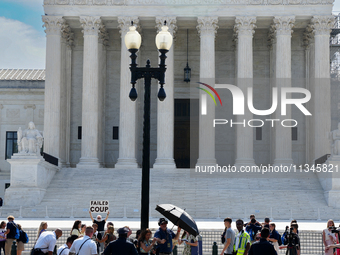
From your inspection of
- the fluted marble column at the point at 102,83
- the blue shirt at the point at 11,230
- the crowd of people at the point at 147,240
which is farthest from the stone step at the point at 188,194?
the crowd of people at the point at 147,240

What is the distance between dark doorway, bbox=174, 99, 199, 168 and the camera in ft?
173

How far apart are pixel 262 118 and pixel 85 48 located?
55.5 ft

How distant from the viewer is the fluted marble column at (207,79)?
152 ft

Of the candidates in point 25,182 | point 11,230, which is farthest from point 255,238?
point 25,182

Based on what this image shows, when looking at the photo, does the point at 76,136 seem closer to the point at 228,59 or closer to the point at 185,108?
the point at 185,108

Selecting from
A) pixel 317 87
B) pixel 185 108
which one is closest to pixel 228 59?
pixel 185 108

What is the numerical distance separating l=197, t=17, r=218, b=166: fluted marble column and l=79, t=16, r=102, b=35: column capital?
8.38 m

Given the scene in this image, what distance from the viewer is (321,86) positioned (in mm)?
46406

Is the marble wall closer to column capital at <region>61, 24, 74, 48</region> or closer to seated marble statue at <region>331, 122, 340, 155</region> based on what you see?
column capital at <region>61, 24, 74, 48</region>

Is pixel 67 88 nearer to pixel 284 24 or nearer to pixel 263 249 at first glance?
pixel 284 24

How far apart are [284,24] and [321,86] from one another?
5887mm

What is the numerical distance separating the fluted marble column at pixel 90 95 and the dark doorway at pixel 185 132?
8.70 m

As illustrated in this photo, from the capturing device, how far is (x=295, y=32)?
5184 cm

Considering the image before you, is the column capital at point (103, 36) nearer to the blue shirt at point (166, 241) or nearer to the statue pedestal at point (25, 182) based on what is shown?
the statue pedestal at point (25, 182)
